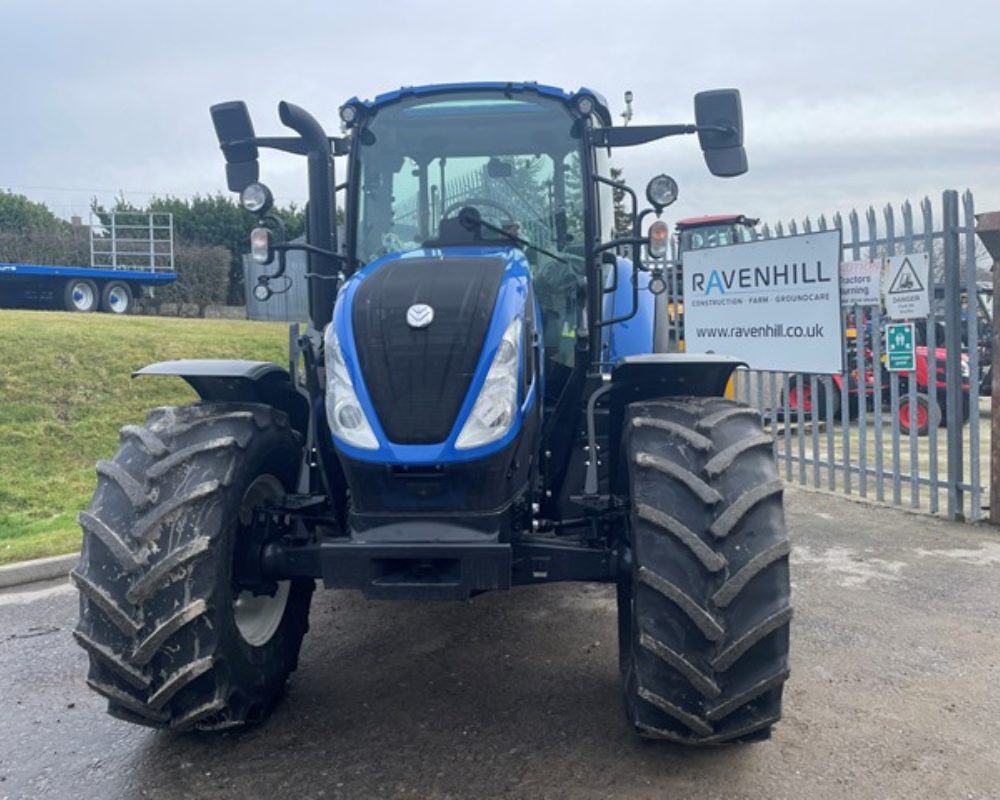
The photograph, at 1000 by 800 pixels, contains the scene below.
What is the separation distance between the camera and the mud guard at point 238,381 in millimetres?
4023

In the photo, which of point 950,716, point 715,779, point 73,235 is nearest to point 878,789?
point 715,779

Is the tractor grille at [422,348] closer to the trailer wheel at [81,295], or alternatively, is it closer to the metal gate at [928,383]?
the metal gate at [928,383]

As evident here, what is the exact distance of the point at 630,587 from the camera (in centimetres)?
354

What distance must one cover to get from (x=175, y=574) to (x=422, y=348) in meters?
1.20

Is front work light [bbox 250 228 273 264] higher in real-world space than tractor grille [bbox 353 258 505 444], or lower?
higher

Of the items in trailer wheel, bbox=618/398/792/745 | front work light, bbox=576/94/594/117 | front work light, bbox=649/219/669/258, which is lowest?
trailer wheel, bbox=618/398/792/745

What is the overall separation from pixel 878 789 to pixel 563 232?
9.02ft

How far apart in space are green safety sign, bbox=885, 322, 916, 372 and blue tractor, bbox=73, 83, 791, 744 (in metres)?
4.09

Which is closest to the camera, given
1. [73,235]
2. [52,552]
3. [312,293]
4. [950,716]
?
[950,716]

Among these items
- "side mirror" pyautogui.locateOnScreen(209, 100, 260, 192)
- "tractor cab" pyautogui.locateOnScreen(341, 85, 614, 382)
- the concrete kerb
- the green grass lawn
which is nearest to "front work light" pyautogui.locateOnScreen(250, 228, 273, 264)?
"side mirror" pyautogui.locateOnScreen(209, 100, 260, 192)

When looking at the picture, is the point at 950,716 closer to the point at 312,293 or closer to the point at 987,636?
the point at 987,636

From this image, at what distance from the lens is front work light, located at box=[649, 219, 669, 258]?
4.17m

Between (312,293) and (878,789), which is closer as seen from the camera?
(878,789)

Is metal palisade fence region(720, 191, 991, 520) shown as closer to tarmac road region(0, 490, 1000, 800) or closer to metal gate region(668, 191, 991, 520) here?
metal gate region(668, 191, 991, 520)
